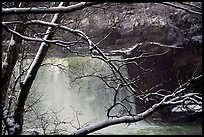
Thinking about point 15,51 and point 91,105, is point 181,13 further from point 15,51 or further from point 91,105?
point 15,51

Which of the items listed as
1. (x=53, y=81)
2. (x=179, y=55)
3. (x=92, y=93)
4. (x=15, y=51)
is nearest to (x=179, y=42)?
(x=179, y=55)

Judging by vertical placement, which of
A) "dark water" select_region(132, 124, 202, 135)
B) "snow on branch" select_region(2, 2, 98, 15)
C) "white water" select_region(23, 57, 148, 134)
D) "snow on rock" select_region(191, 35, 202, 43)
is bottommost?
"snow on branch" select_region(2, 2, 98, 15)

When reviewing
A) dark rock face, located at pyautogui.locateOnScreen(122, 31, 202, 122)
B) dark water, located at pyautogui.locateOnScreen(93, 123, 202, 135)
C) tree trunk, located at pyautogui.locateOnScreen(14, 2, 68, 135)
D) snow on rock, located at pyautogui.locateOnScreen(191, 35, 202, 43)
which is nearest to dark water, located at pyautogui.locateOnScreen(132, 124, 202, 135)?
dark water, located at pyautogui.locateOnScreen(93, 123, 202, 135)

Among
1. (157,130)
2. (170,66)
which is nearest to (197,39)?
(170,66)

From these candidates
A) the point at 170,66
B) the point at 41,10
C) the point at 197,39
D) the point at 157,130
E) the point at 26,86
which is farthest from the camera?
the point at 170,66

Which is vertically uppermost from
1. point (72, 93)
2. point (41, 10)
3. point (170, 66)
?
point (170, 66)

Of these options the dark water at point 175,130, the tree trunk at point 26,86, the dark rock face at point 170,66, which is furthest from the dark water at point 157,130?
the tree trunk at point 26,86

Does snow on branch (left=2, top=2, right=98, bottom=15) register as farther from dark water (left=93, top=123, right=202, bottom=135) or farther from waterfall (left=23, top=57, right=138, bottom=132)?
waterfall (left=23, top=57, right=138, bottom=132)

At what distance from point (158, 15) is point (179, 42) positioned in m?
1.54

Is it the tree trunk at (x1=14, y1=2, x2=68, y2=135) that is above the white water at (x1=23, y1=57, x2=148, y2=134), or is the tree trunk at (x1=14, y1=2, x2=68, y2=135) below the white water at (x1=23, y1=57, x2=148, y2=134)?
below

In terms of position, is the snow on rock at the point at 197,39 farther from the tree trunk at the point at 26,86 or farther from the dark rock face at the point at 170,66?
the tree trunk at the point at 26,86

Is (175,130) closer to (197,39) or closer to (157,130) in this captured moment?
(157,130)

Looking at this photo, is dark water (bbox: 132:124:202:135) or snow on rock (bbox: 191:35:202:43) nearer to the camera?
dark water (bbox: 132:124:202:135)

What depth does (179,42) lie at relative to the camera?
14672 mm
